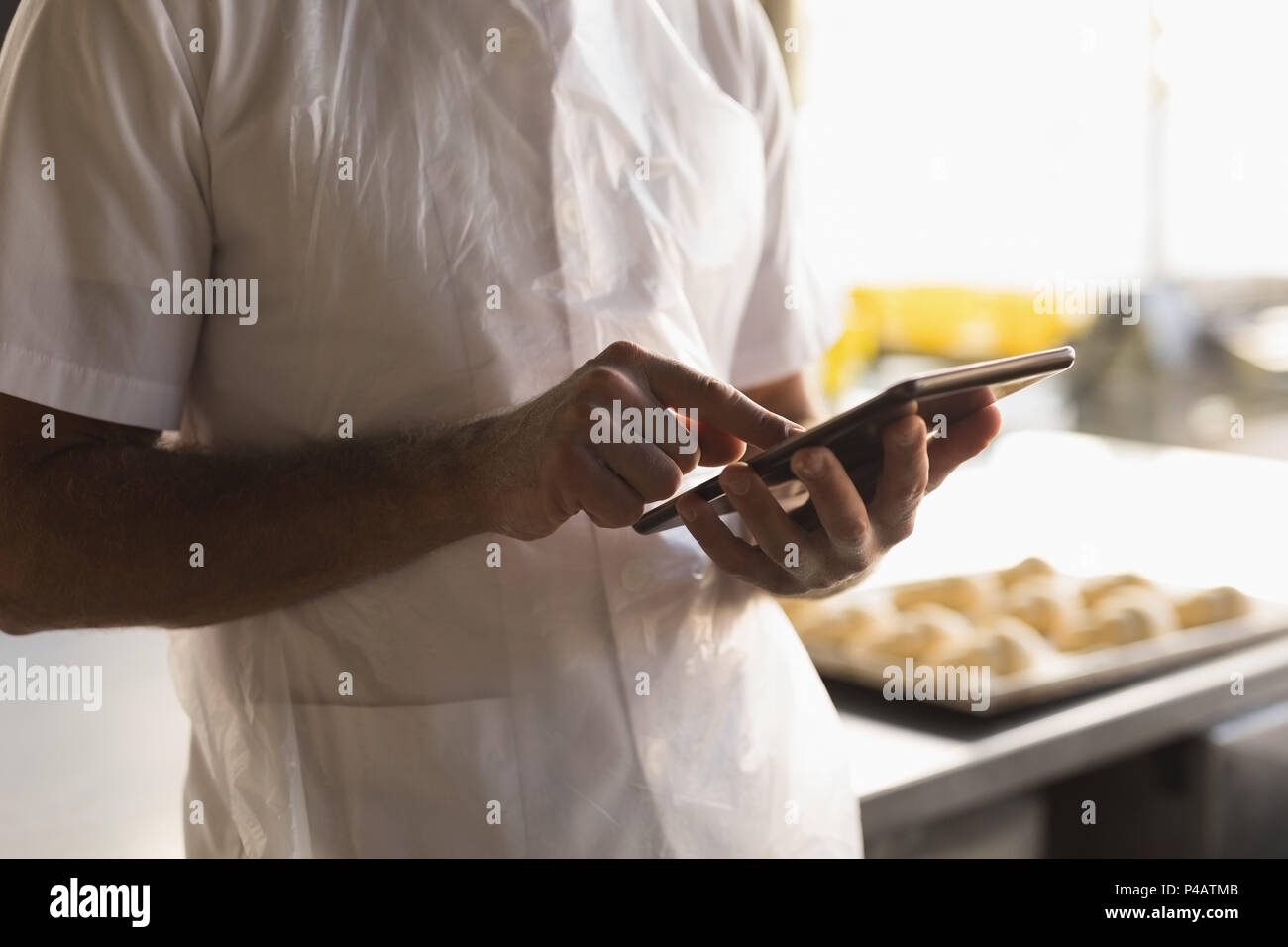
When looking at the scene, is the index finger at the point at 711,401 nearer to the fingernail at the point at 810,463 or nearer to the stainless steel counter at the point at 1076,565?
the fingernail at the point at 810,463

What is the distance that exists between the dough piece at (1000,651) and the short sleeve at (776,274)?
0.43 m

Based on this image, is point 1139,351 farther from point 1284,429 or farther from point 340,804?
point 340,804

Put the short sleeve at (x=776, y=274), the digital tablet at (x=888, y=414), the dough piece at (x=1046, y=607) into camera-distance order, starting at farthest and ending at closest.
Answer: the dough piece at (x=1046, y=607) → the short sleeve at (x=776, y=274) → the digital tablet at (x=888, y=414)

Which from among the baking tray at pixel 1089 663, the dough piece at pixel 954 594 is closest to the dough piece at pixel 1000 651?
the baking tray at pixel 1089 663

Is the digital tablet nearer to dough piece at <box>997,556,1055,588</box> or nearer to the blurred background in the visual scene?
the blurred background

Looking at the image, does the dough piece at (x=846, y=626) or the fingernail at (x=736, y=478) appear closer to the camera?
the fingernail at (x=736, y=478)

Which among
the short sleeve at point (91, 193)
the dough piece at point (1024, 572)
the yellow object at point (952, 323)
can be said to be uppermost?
the yellow object at point (952, 323)

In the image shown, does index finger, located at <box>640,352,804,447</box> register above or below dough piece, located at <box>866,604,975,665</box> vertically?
above

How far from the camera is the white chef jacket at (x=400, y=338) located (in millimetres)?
799

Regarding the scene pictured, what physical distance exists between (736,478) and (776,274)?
1.61ft

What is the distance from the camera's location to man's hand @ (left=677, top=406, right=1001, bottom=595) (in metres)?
0.71

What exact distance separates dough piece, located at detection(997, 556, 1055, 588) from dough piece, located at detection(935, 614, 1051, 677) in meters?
0.26

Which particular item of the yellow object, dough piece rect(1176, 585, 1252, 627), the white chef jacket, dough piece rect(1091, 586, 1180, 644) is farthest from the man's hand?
Result: the yellow object
